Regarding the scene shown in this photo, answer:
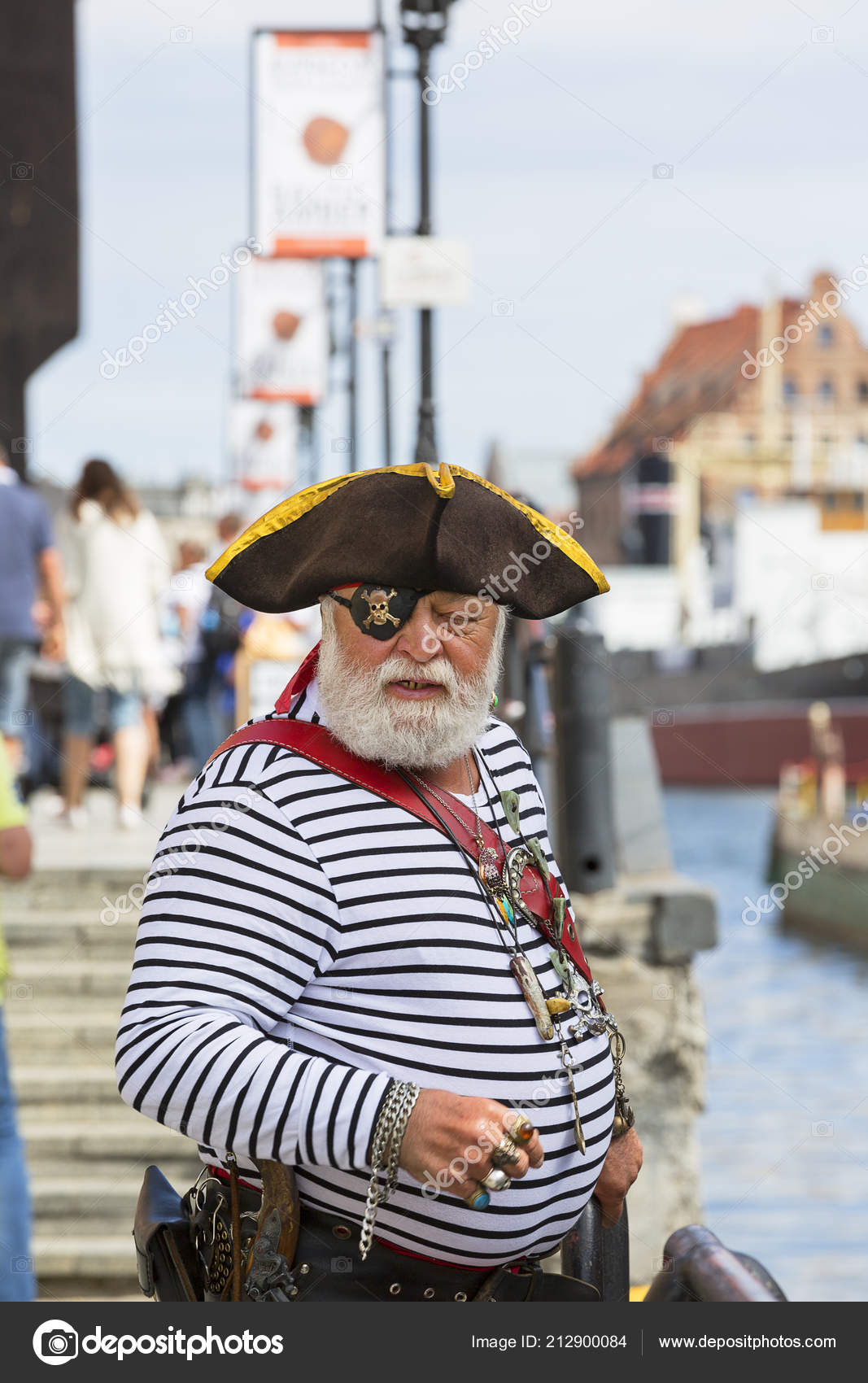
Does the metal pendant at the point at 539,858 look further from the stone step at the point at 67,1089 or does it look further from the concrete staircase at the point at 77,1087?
the stone step at the point at 67,1089

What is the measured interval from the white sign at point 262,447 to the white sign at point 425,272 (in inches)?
439

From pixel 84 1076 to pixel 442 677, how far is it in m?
3.99

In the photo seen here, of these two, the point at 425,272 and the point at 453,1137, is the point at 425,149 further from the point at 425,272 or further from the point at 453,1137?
the point at 453,1137

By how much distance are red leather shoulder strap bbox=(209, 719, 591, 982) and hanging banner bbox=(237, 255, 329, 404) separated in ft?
42.0

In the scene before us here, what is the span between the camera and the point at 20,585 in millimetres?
7215

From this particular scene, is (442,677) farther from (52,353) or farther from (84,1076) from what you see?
(52,353)

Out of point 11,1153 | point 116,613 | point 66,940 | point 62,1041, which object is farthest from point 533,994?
point 116,613

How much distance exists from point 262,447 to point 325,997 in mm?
17220

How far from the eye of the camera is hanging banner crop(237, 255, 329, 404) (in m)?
14.9

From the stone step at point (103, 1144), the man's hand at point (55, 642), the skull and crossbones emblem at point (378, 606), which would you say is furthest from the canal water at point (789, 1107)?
the man's hand at point (55, 642)

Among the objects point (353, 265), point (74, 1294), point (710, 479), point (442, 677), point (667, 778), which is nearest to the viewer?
point (442, 677)

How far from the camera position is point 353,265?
1600 cm

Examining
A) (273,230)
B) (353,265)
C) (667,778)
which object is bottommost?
(667,778)

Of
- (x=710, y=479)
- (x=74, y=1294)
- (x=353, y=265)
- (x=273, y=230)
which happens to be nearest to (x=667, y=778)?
(x=710, y=479)
